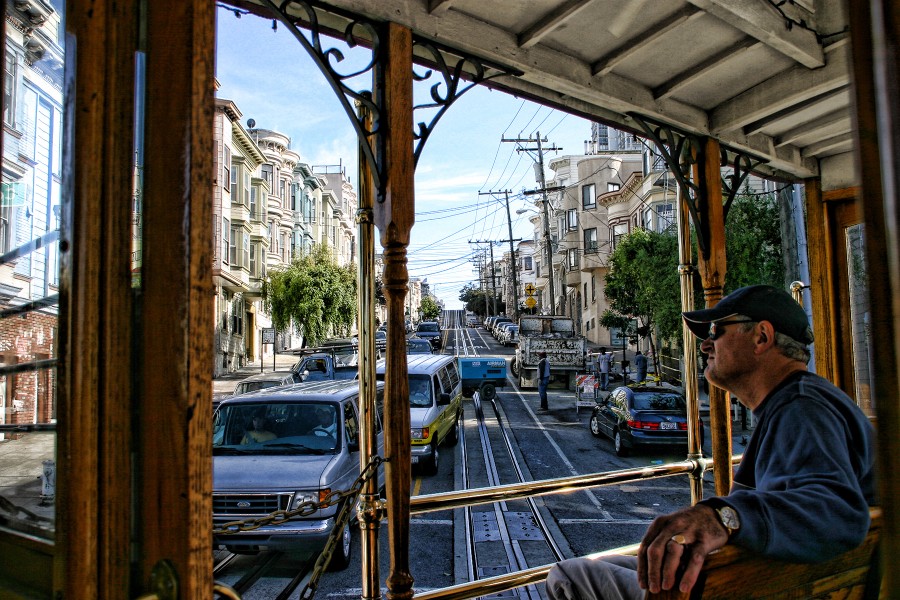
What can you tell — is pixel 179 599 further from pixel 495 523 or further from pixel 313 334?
pixel 313 334

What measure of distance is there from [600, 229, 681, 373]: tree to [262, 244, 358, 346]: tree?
14588 mm

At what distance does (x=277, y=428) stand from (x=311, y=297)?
987 inches

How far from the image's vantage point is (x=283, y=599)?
445 cm

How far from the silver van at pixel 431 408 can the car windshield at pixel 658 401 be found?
390cm

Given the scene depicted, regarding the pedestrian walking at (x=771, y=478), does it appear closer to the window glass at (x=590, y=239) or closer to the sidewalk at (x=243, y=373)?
the sidewalk at (x=243, y=373)

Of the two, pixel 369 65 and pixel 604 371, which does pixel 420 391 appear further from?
pixel 604 371

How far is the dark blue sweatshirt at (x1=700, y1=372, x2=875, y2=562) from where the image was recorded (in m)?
1.53

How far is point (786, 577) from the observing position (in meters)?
1.56

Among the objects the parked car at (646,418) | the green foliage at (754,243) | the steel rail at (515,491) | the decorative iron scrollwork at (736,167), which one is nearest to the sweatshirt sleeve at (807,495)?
the steel rail at (515,491)

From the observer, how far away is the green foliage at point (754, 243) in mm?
16500

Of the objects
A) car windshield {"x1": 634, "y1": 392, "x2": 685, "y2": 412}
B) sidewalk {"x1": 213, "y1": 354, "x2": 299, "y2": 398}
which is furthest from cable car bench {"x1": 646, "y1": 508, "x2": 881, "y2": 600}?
sidewalk {"x1": 213, "y1": 354, "x2": 299, "y2": 398}

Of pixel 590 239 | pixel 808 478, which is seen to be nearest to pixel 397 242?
pixel 808 478

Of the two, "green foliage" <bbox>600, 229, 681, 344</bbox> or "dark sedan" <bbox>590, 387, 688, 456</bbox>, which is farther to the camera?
"green foliage" <bbox>600, 229, 681, 344</bbox>

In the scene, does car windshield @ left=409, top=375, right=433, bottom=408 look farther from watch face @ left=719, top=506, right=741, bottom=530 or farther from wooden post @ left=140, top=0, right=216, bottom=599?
wooden post @ left=140, top=0, right=216, bottom=599
